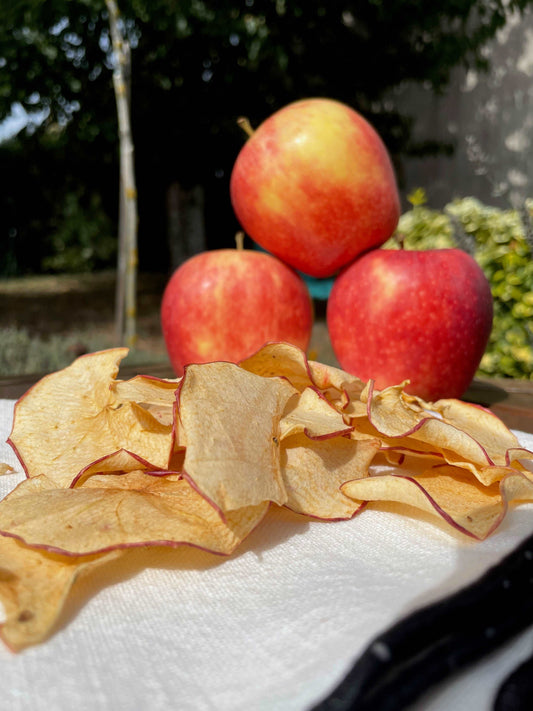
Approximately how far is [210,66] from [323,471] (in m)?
4.00

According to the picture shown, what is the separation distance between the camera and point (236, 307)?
2.99 ft

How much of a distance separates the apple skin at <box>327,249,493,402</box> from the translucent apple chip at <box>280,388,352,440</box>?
337 mm

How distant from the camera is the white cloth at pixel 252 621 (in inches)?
9.9

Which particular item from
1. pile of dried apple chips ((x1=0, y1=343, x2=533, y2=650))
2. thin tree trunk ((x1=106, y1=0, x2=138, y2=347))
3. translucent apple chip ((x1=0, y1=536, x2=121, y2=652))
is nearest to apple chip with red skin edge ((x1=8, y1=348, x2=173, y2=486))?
pile of dried apple chips ((x1=0, y1=343, x2=533, y2=650))

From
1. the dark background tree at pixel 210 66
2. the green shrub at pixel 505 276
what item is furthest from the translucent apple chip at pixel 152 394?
the dark background tree at pixel 210 66

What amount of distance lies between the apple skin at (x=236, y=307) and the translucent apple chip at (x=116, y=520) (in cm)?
50

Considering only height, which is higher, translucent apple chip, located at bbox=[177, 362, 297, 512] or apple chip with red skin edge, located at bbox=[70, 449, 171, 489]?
translucent apple chip, located at bbox=[177, 362, 297, 512]

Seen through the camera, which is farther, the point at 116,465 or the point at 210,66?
the point at 210,66

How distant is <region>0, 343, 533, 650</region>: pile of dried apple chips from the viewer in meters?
0.35

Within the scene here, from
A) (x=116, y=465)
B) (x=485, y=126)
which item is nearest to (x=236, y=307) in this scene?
(x=116, y=465)

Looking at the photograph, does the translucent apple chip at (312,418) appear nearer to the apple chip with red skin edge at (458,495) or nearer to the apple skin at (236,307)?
the apple chip with red skin edge at (458,495)

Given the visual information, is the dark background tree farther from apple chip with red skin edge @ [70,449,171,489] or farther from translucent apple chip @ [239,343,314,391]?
apple chip with red skin edge @ [70,449,171,489]

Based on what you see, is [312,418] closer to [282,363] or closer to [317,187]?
[282,363]

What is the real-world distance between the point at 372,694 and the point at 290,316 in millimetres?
718
